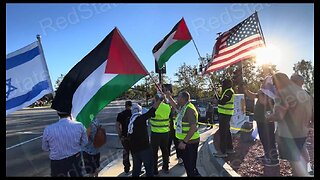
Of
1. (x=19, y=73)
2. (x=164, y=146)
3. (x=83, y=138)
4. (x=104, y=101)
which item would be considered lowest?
(x=164, y=146)

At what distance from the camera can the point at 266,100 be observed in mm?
6387

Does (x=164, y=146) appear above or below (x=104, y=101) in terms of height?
below

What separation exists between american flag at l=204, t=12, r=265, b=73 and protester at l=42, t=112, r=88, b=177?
4.61 metres

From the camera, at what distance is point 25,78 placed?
5109mm

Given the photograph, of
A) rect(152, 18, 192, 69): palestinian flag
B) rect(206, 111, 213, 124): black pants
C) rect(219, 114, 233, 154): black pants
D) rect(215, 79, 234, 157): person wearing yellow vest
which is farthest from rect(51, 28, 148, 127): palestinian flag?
rect(206, 111, 213, 124): black pants

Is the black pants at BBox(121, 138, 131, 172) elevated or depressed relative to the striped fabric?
depressed

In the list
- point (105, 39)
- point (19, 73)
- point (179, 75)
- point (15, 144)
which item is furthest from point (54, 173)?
point (179, 75)

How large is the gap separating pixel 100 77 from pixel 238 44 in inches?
166

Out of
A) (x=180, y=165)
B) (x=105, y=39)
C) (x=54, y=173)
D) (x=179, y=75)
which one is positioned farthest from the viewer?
(x=179, y=75)

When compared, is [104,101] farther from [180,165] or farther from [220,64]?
[220,64]

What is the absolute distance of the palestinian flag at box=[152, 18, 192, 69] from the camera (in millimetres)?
7879

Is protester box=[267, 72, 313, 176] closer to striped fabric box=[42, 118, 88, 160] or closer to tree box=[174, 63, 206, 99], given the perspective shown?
striped fabric box=[42, 118, 88, 160]

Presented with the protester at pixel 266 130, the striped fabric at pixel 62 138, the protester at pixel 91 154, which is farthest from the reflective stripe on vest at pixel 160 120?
the striped fabric at pixel 62 138

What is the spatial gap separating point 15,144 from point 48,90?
812 centimetres
